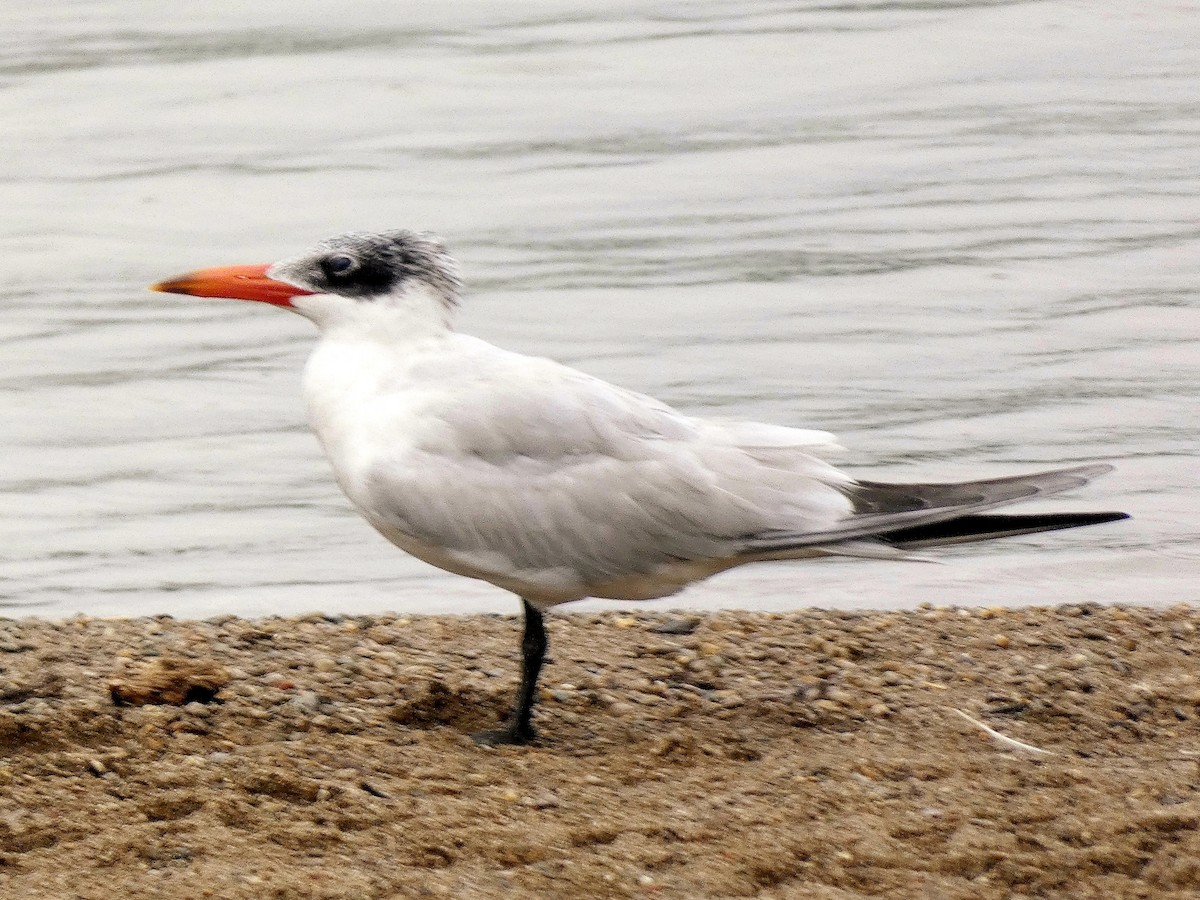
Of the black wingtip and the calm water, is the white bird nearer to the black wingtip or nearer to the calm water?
the black wingtip

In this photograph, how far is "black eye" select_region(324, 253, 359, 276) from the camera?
4814 millimetres

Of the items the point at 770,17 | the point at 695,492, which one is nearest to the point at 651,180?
the point at 770,17

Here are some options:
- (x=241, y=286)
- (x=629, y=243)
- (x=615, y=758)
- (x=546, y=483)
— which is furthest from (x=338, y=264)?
(x=629, y=243)

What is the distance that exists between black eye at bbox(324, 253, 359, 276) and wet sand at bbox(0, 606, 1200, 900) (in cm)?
93

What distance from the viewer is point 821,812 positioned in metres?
3.96

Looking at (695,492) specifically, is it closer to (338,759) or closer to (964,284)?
(338,759)

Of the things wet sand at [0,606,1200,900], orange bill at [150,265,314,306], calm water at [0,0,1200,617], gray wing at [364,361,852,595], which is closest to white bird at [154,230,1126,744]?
gray wing at [364,361,852,595]

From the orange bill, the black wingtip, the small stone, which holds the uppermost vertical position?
the orange bill

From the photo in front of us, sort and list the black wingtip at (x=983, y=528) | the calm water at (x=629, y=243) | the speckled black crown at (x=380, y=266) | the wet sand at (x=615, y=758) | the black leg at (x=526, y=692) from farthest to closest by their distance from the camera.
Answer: the calm water at (x=629, y=243), the speckled black crown at (x=380, y=266), the black leg at (x=526, y=692), the black wingtip at (x=983, y=528), the wet sand at (x=615, y=758)

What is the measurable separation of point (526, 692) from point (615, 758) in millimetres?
314

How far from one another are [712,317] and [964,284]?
1234 mm

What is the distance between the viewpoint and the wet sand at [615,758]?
145 inches

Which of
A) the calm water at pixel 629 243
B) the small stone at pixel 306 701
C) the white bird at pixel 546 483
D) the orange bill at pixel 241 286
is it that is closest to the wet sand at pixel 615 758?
the small stone at pixel 306 701

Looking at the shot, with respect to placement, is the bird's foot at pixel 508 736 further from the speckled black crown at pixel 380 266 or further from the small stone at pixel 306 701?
the speckled black crown at pixel 380 266
